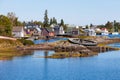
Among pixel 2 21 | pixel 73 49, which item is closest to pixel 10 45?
pixel 73 49

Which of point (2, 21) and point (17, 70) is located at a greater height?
point (2, 21)

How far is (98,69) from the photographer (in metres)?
55.5

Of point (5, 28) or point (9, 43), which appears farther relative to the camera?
point (5, 28)

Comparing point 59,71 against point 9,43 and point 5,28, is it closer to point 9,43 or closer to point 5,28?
point 9,43

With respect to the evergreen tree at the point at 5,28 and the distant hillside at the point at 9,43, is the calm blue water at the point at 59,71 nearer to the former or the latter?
the distant hillside at the point at 9,43

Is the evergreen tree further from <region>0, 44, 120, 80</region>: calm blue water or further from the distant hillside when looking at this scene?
<region>0, 44, 120, 80</region>: calm blue water

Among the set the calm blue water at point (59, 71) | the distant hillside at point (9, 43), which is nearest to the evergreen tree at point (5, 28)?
the distant hillside at point (9, 43)

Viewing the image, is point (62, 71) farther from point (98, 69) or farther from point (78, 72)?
point (98, 69)

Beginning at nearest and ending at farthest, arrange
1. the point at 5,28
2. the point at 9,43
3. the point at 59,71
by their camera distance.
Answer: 1. the point at 59,71
2. the point at 9,43
3. the point at 5,28

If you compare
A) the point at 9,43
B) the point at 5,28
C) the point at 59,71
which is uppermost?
the point at 5,28

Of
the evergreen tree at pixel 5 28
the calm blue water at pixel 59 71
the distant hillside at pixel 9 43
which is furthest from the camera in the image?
the evergreen tree at pixel 5 28

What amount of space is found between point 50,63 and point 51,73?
39.1ft

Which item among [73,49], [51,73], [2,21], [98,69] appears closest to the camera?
[51,73]

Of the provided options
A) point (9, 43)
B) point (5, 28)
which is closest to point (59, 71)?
point (9, 43)
